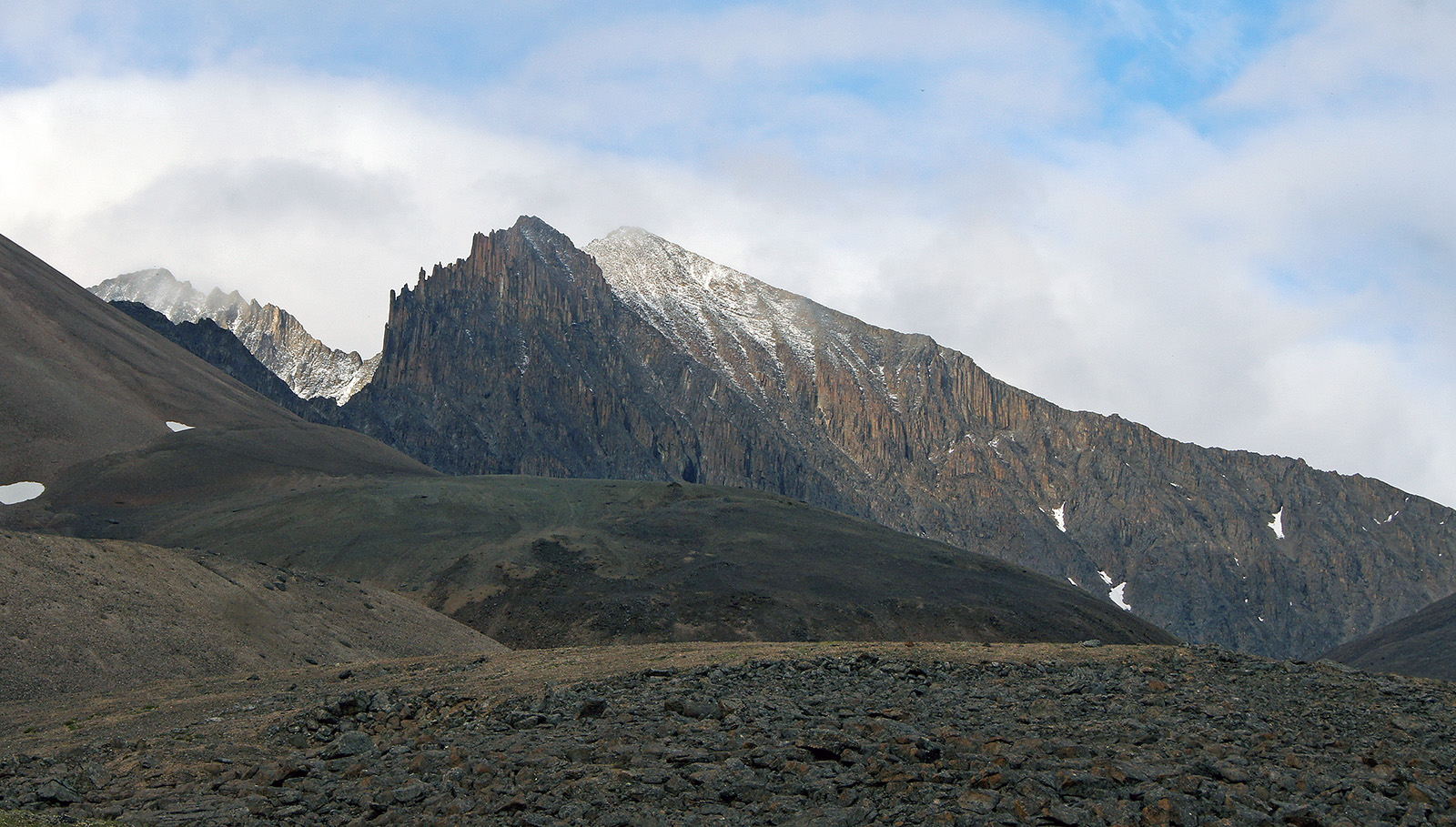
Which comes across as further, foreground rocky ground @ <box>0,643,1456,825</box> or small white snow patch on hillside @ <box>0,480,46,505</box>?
small white snow patch on hillside @ <box>0,480,46,505</box>

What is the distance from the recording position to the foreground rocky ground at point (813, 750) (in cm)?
1611

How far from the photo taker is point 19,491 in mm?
107562

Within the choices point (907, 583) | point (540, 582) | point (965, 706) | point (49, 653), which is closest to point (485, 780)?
point (965, 706)

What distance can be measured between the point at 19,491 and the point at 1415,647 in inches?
6561

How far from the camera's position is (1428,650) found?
140125 mm

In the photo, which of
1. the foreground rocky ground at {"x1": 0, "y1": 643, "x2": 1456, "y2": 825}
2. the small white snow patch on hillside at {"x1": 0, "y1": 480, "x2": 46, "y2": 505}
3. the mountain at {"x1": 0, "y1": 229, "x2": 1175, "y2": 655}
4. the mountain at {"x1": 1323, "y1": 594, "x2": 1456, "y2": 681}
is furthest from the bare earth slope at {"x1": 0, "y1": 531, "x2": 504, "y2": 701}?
the mountain at {"x1": 1323, "y1": 594, "x2": 1456, "y2": 681}

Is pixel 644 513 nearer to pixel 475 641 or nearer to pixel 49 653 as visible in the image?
pixel 475 641

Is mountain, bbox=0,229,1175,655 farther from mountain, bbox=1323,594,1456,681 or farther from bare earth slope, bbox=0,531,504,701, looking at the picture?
mountain, bbox=1323,594,1456,681

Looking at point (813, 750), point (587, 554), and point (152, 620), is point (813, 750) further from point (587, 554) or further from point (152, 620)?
point (587, 554)

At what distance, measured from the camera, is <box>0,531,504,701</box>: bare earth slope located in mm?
36562

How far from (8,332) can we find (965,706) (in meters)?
133

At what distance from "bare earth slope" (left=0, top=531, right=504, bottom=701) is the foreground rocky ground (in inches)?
361

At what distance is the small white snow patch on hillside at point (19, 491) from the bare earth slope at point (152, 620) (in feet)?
234

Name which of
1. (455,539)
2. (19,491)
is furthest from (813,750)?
(19,491)
